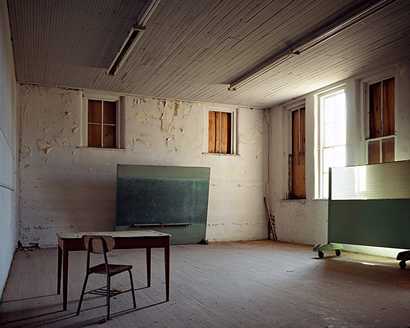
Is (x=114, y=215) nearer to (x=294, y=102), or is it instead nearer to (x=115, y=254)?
(x=115, y=254)

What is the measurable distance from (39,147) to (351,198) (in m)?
6.27

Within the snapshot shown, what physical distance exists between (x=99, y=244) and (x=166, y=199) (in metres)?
5.40

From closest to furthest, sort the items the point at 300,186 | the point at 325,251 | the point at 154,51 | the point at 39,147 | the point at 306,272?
the point at 306,272 → the point at 154,51 → the point at 325,251 → the point at 39,147 → the point at 300,186

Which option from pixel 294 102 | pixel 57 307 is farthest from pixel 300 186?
pixel 57 307

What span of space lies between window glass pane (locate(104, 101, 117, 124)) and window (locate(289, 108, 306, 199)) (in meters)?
4.22

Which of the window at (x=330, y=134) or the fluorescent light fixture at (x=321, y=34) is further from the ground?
the fluorescent light fixture at (x=321, y=34)

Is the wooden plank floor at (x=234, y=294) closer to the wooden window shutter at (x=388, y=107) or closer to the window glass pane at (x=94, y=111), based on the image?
the wooden window shutter at (x=388, y=107)

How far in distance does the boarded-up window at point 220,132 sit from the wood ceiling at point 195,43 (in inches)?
55.4

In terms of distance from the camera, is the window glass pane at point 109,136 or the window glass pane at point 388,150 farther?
the window glass pane at point 109,136

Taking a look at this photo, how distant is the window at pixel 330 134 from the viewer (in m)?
8.55

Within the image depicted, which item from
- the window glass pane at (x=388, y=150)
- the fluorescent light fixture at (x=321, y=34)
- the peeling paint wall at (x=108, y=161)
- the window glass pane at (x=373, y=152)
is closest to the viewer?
the fluorescent light fixture at (x=321, y=34)

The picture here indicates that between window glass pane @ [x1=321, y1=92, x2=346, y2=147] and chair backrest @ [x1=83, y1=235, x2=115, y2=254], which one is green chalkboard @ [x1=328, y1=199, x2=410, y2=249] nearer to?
window glass pane @ [x1=321, y1=92, x2=346, y2=147]

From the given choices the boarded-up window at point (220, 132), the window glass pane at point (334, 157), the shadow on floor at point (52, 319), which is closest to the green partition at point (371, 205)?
the window glass pane at point (334, 157)

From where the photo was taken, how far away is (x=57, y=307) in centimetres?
397
